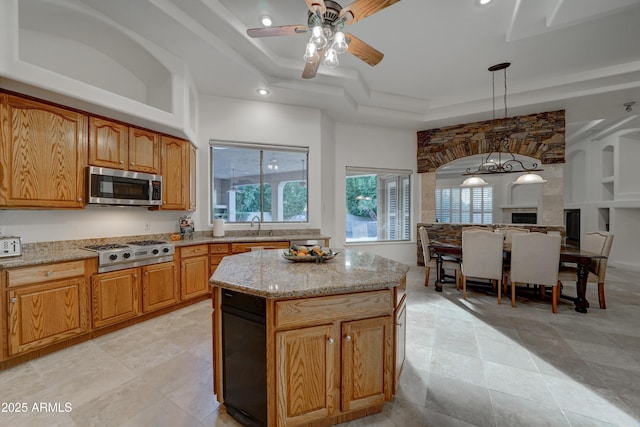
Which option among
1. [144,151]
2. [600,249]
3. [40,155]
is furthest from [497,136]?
[40,155]

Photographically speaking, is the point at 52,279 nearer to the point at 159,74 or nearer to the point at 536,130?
the point at 159,74

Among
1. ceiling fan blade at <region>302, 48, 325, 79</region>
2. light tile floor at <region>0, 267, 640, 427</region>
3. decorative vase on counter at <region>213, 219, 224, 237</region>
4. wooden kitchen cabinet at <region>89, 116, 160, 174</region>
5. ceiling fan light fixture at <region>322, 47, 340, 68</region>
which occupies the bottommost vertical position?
light tile floor at <region>0, 267, 640, 427</region>

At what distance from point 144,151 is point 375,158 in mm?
4104

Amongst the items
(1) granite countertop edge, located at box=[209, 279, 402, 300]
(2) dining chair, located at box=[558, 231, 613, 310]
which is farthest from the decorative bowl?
(2) dining chair, located at box=[558, 231, 613, 310]

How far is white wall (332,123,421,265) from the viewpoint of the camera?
17.3 feet

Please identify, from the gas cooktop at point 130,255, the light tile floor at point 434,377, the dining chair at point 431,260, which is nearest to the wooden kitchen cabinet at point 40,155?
the gas cooktop at point 130,255

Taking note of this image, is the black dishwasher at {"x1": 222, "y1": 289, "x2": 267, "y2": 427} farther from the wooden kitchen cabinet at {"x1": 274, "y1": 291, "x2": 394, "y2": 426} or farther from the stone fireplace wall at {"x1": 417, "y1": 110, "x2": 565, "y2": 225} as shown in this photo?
the stone fireplace wall at {"x1": 417, "y1": 110, "x2": 565, "y2": 225}

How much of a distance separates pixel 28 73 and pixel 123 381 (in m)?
2.50

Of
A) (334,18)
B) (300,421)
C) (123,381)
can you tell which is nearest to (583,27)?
(334,18)

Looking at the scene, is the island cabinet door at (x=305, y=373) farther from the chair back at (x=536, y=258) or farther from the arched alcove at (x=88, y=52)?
the arched alcove at (x=88, y=52)

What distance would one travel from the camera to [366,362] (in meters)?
1.52

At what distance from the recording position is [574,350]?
233 centimetres

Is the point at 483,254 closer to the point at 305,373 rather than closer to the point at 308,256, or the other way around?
the point at 308,256

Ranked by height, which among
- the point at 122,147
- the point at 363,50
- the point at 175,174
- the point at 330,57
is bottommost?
the point at 175,174
